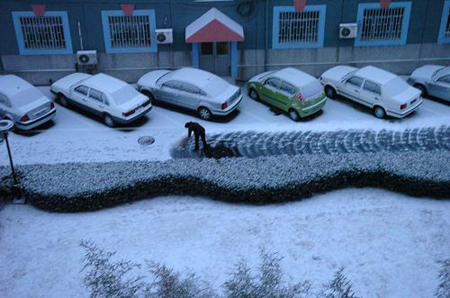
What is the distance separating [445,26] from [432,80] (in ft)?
10.4

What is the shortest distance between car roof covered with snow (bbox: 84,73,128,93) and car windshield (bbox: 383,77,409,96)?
32.6ft

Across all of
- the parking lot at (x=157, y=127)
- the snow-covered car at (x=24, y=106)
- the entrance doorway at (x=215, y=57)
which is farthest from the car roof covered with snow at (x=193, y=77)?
the snow-covered car at (x=24, y=106)

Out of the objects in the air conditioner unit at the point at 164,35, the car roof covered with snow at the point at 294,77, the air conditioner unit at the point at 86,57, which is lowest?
the car roof covered with snow at the point at 294,77

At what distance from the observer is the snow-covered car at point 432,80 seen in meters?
18.0

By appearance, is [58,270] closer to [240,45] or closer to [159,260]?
[159,260]

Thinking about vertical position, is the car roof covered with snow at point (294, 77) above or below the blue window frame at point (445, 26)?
below

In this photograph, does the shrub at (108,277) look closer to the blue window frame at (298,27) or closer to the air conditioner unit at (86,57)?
the air conditioner unit at (86,57)

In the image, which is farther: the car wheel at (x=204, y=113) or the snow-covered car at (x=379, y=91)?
the car wheel at (x=204, y=113)

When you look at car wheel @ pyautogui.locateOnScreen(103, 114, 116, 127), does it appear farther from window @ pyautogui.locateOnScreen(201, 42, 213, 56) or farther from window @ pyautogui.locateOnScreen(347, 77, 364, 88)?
window @ pyautogui.locateOnScreen(347, 77, 364, 88)

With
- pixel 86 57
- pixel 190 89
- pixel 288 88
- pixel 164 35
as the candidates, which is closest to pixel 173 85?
pixel 190 89

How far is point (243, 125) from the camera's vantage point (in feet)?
56.0

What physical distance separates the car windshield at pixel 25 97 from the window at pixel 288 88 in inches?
359

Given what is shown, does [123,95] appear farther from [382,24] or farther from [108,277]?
[382,24]

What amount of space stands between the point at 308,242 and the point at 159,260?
366cm
